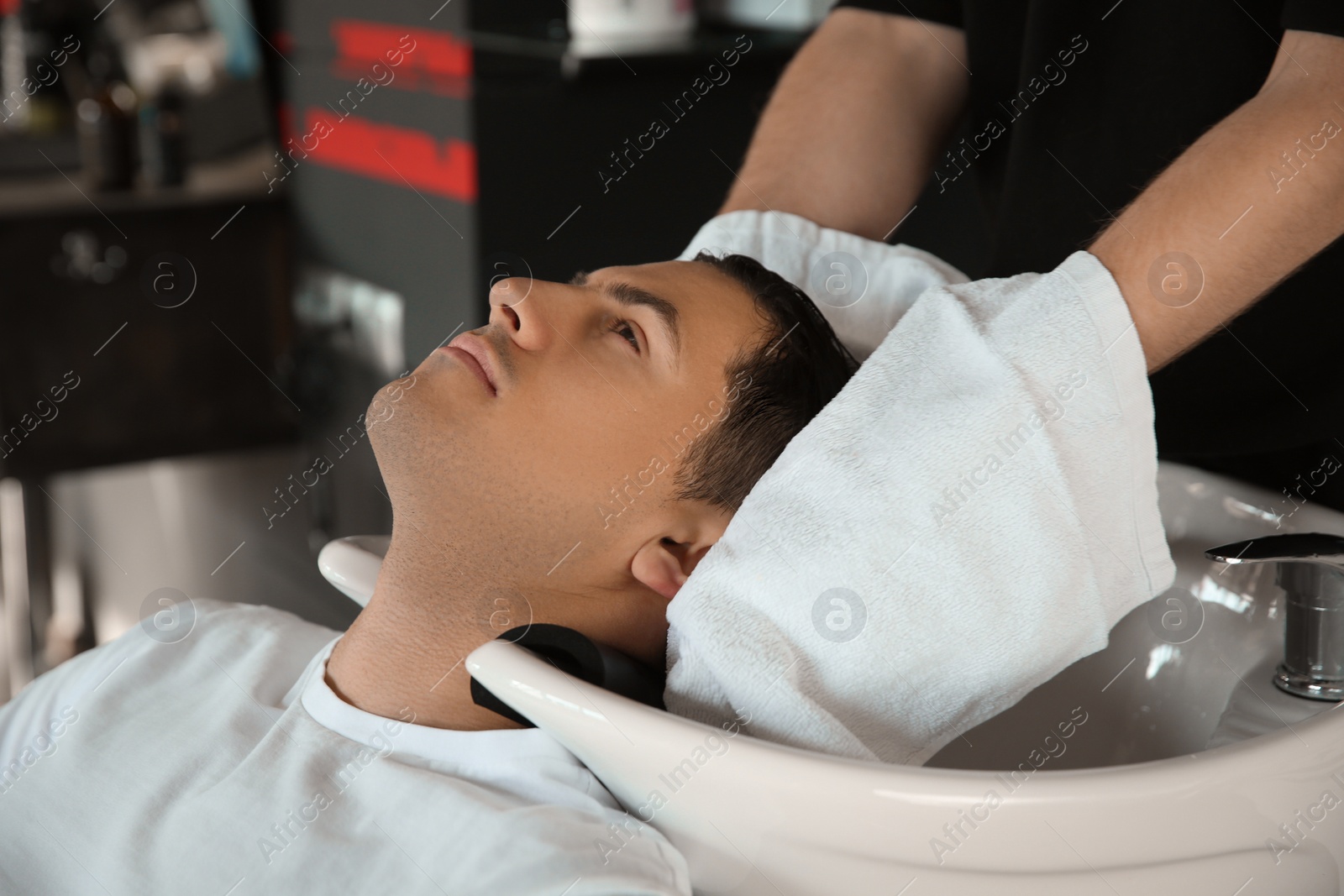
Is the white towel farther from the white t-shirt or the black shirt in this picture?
the black shirt

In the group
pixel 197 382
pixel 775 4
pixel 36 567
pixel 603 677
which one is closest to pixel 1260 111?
pixel 603 677

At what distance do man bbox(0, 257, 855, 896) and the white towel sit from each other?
149mm

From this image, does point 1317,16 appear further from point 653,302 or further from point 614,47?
point 614,47

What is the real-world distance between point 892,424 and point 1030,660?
0.17 m

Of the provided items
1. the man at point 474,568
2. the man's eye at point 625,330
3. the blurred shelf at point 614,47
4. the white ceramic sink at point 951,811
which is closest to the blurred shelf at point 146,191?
the blurred shelf at point 614,47

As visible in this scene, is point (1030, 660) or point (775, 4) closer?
point (1030, 660)

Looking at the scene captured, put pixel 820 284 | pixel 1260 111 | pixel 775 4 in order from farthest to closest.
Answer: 1. pixel 775 4
2. pixel 820 284
3. pixel 1260 111

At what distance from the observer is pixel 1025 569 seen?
73 centimetres

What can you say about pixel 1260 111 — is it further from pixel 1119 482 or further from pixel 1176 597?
pixel 1176 597

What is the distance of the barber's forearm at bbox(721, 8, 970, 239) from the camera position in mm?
1113

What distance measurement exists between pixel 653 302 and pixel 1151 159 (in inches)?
17.2

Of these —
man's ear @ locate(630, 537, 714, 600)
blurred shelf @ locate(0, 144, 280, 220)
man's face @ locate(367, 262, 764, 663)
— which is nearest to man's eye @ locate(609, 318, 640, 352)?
man's face @ locate(367, 262, 764, 663)

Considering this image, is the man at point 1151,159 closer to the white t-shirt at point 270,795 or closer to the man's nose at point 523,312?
the man's nose at point 523,312

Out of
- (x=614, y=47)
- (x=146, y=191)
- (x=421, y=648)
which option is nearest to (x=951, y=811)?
(x=421, y=648)
